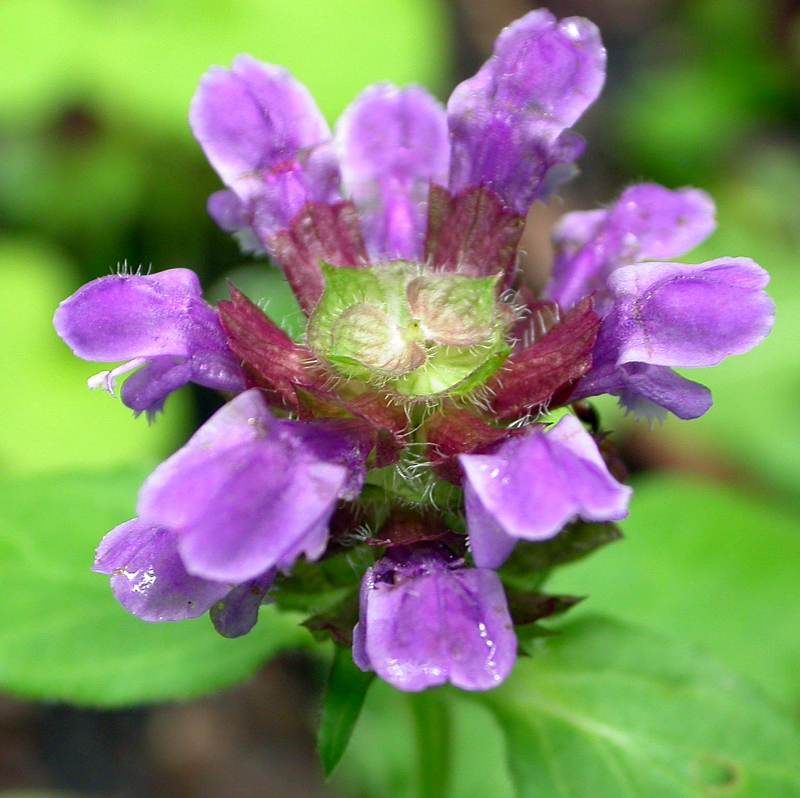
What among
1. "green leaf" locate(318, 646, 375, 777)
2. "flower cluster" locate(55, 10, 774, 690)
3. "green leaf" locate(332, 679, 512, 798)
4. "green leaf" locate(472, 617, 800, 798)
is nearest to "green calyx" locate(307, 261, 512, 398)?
"flower cluster" locate(55, 10, 774, 690)

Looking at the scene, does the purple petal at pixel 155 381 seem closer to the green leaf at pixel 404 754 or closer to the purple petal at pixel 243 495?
the purple petal at pixel 243 495

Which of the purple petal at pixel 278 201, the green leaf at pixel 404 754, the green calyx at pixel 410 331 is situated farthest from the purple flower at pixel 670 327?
the green leaf at pixel 404 754

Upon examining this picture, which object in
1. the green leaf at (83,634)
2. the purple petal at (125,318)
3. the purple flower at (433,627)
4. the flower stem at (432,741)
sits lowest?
the flower stem at (432,741)

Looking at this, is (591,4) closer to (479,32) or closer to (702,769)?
(479,32)

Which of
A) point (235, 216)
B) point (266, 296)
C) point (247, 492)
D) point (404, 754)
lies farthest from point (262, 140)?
point (266, 296)

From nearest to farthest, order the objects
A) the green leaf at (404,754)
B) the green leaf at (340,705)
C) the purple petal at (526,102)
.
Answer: the green leaf at (340,705) < the purple petal at (526,102) < the green leaf at (404,754)

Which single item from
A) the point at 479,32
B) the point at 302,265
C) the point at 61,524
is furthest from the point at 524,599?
the point at 479,32
